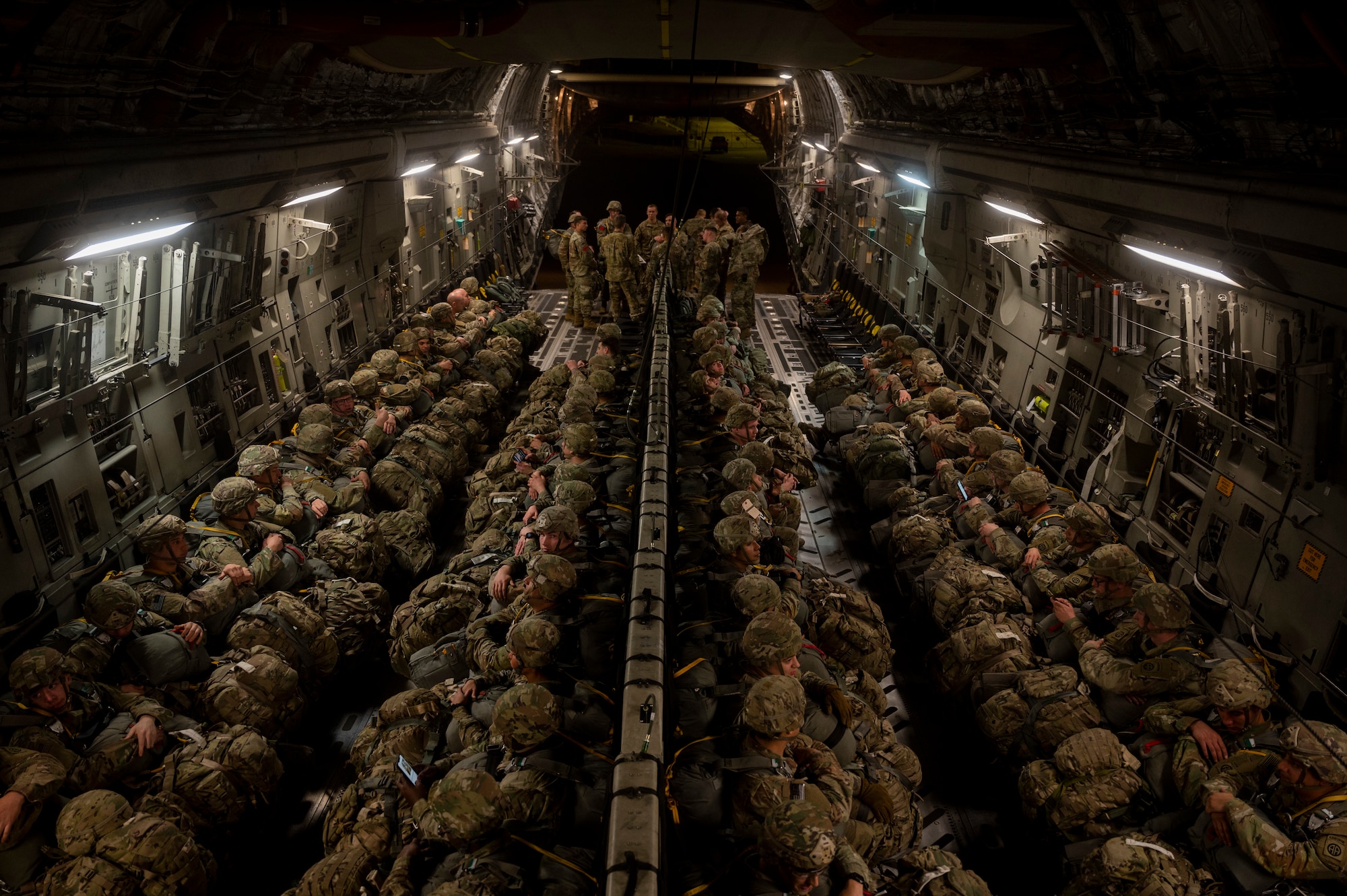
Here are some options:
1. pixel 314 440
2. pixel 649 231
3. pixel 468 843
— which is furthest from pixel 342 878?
pixel 649 231

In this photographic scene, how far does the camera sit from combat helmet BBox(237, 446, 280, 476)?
610cm

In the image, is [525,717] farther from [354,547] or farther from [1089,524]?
[1089,524]

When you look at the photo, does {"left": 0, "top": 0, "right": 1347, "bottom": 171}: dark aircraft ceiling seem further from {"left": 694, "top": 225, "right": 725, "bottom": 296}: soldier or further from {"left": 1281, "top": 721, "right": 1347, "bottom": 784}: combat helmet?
{"left": 694, "top": 225, "right": 725, "bottom": 296}: soldier

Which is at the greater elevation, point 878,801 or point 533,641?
point 533,641

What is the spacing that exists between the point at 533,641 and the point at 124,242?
12.4 feet

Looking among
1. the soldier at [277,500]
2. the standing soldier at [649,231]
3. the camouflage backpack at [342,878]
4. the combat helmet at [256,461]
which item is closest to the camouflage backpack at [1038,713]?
the camouflage backpack at [342,878]

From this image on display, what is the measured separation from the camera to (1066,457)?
7.27 metres

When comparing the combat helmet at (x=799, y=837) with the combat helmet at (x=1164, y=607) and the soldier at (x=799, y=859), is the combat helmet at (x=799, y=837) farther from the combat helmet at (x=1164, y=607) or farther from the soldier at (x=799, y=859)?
the combat helmet at (x=1164, y=607)

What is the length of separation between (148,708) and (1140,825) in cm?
496

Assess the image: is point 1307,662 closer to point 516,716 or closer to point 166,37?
point 516,716

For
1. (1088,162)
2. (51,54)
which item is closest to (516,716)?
(51,54)

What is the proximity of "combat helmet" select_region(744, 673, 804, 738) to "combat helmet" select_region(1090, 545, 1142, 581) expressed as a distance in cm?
244

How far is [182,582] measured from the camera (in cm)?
510

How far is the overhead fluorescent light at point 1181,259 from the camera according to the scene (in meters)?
4.71
